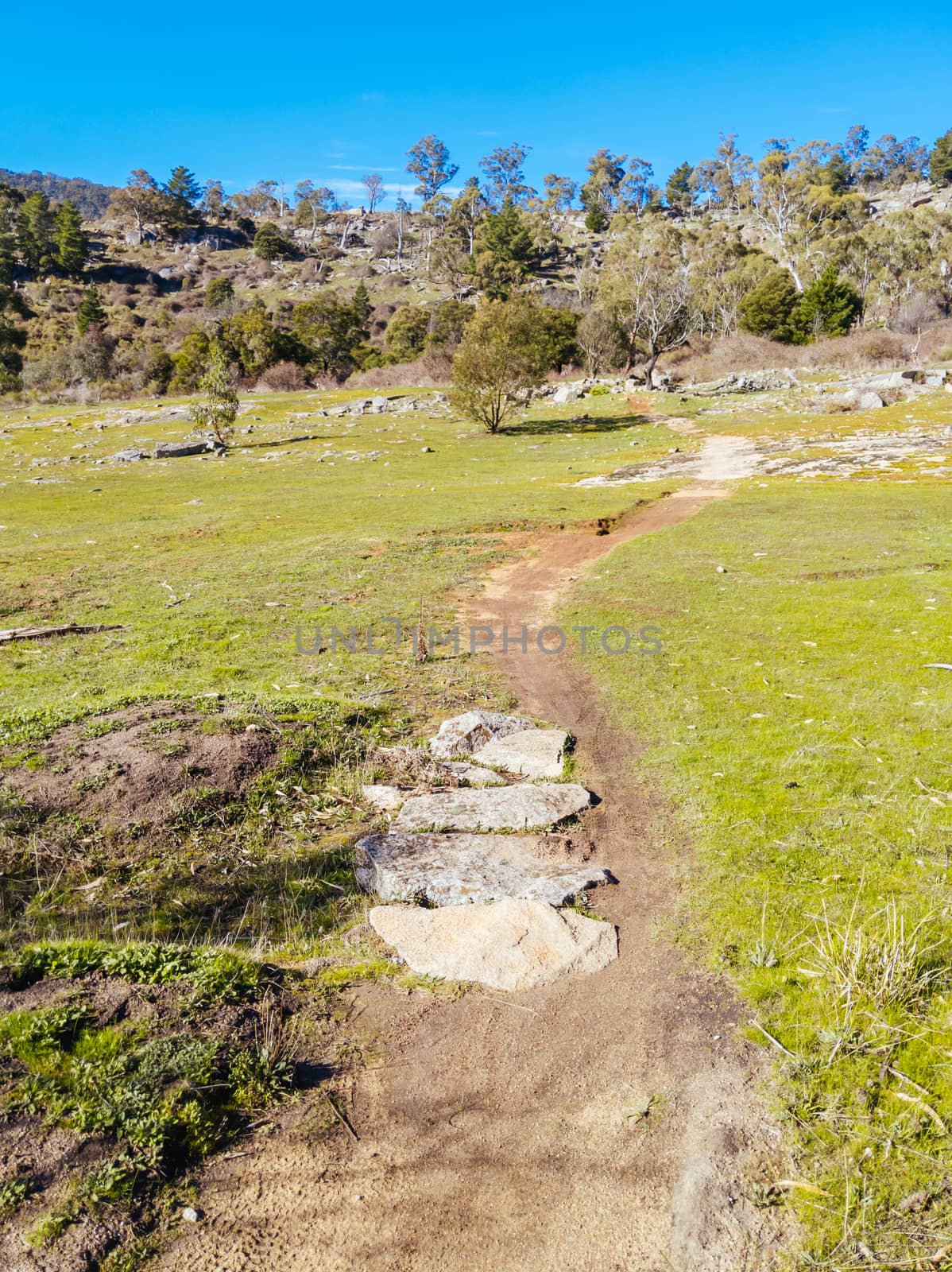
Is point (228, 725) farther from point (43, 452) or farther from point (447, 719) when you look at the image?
point (43, 452)

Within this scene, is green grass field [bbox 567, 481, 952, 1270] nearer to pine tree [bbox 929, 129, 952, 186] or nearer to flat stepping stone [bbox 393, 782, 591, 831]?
flat stepping stone [bbox 393, 782, 591, 831]

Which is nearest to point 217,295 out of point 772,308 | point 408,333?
point 408,333

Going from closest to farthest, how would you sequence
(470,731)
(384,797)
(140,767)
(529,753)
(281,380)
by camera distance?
(140,767), (384,797), (529,753), (470,731), (281,380)

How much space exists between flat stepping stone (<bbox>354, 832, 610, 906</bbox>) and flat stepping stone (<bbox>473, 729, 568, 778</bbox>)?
5.11 feet

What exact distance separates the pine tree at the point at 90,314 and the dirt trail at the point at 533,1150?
115 meters

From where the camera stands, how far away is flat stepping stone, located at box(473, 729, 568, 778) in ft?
31.1

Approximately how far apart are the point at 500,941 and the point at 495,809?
2.44 m

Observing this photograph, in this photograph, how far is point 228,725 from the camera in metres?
9.98

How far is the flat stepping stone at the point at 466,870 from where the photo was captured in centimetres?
698

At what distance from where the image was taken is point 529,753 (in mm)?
9773

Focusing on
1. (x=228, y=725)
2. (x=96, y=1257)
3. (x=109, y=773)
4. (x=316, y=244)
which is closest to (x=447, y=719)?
(x=228, y=725)

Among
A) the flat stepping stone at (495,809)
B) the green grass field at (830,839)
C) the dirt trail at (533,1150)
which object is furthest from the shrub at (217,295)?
the dirt trail at (533,1150)

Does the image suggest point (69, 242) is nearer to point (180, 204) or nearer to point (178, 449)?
point (180, 204)

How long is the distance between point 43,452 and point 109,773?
2149 inches
